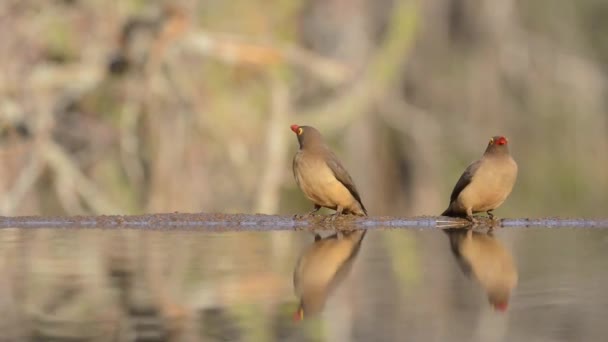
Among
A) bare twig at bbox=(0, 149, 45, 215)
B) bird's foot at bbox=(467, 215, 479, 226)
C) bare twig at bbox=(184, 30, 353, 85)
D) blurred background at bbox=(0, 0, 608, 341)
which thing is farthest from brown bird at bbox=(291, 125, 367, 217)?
bare twig at bbox=(184, 30, 353, 85)

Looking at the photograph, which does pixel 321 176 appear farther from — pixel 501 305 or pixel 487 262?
pixel 501 305

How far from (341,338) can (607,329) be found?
3.85 ft

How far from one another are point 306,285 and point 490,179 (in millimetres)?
2462

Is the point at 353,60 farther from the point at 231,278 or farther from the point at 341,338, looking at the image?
the point at 341,338

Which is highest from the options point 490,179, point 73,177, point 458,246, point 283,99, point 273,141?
point 283,99

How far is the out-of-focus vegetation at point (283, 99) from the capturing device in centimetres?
1697

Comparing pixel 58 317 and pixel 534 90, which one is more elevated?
pixel 534 90

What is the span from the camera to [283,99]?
709 inches

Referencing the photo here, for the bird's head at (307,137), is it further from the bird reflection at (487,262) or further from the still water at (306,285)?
the bird reflection at (487,262)

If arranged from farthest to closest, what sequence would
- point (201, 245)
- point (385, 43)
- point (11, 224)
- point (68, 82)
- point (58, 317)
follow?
A: point (385, 43)
point (68, 82)
point (11, 224)
point (201, 245)
point (58, 317)

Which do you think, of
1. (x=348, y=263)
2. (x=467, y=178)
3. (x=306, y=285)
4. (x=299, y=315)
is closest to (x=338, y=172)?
(x=467, y=178)

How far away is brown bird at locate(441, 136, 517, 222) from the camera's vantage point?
974 centimetres

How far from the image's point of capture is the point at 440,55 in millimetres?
20875

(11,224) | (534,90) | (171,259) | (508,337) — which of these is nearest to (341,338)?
(508,337)
